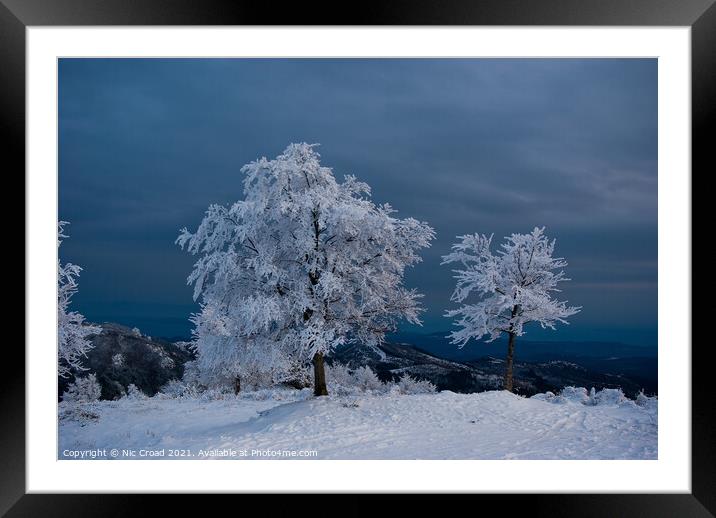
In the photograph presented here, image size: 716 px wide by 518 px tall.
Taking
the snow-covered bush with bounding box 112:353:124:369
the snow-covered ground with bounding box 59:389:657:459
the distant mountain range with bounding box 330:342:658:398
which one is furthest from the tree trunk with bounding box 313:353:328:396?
the snow-covered bush with bounding box 112:353:124:369

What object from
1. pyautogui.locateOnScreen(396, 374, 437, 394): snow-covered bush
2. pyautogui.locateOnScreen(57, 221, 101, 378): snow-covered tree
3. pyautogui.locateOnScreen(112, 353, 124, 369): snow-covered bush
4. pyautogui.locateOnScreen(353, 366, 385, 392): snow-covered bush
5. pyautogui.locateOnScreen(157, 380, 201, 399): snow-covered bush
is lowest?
pyautogui.locateOnScreen(157, 380, 201, 399): snow-covered bush

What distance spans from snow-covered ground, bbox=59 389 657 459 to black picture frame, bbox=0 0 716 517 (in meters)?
0.95

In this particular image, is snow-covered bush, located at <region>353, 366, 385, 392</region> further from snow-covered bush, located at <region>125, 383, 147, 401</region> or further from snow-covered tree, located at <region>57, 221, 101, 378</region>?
snow-covered tree, located at <region>57, 221, 101, 378</region>

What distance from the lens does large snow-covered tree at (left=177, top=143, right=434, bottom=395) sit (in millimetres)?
8602

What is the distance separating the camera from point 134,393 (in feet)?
40.2

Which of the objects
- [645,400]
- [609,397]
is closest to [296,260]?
[609,397]

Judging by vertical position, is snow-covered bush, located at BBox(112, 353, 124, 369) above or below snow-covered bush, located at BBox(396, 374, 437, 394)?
above

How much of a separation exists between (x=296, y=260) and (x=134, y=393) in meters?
6.56

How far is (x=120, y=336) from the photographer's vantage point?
41.5ft

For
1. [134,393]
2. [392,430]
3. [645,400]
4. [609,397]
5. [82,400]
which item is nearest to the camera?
[392,430]

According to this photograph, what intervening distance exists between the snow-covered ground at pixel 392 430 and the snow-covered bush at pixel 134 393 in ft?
7.41
